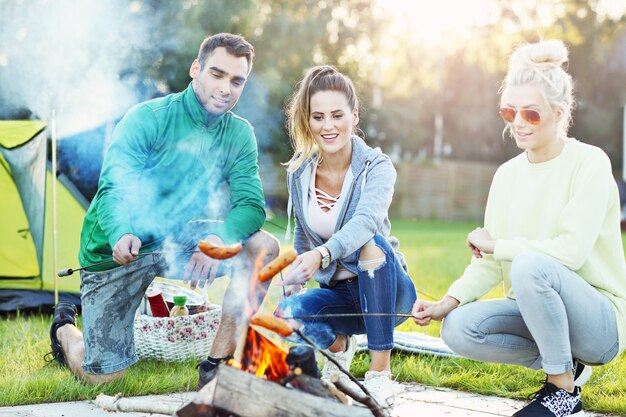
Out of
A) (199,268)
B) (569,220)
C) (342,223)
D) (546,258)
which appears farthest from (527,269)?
(199,268)

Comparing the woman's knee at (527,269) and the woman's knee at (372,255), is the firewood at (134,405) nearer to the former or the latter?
the woman's knee at (372,255)

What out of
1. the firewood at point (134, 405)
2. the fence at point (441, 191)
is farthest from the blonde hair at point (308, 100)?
the fence at point (441, 191)

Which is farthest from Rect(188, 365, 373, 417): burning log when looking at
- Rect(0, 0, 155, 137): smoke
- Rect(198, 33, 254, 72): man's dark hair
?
Rect(0, 0, 155, 137): smoke

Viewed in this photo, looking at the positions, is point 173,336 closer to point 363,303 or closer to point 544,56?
point 363,303

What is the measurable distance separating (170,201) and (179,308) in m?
0.64

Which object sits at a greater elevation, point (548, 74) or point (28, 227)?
point (548, 74)

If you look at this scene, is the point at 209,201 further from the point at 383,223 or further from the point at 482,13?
the point at 482,13

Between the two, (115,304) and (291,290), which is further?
(115,304)

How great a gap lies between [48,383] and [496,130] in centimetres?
2498

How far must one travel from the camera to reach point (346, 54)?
76.7 feet

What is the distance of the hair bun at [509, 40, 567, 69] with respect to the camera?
106 inches

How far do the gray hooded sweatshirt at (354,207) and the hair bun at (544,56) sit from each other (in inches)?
28.8

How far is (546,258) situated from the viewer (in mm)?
2537

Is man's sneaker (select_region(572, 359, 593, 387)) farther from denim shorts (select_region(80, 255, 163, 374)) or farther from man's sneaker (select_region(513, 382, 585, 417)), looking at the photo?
denim shorts (select_region(80, 255, 163, 374))
